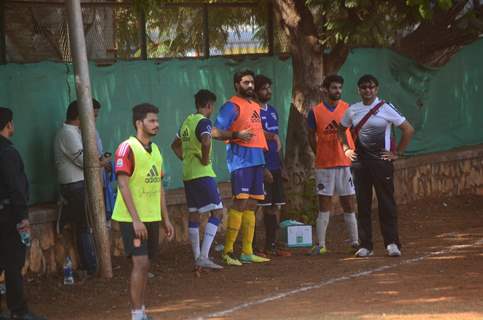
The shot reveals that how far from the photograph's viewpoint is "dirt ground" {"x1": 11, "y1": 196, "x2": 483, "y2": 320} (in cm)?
994

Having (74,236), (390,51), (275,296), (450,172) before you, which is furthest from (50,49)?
(450,172)

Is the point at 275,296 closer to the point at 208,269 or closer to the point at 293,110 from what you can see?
the point at 208,269

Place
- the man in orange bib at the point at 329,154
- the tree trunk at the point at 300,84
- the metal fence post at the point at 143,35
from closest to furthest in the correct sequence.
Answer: the man in orange bib at the point at 329,154 → the metal fence post at the point at 143,35 → the tree trunk at the point at 300,84

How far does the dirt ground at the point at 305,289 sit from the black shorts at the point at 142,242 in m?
0.74

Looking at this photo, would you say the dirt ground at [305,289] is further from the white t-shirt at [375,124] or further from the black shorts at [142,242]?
the white t-shirt at [375,124]

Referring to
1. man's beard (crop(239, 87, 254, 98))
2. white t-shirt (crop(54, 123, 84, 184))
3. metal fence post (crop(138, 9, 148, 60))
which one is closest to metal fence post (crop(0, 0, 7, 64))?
white t-shirt (crop(54, 123, 84, 184))

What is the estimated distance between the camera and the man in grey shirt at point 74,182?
12.5m

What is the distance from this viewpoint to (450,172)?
19.8 meters

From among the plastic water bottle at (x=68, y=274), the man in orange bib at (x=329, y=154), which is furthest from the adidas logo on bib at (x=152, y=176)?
the man in orange bib at (x=329, y=154)

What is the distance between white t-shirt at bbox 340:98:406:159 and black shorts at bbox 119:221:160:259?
408 cm

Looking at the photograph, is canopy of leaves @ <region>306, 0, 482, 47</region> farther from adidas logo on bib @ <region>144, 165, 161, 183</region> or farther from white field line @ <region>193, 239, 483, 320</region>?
adidas logo on bib @ <region>144, 165, 161, 183</region>

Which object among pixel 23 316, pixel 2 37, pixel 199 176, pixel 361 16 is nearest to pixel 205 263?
pixel 199 176

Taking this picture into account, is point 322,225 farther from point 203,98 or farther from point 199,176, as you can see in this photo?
point 203,98

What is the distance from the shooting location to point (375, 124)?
1301 cm
